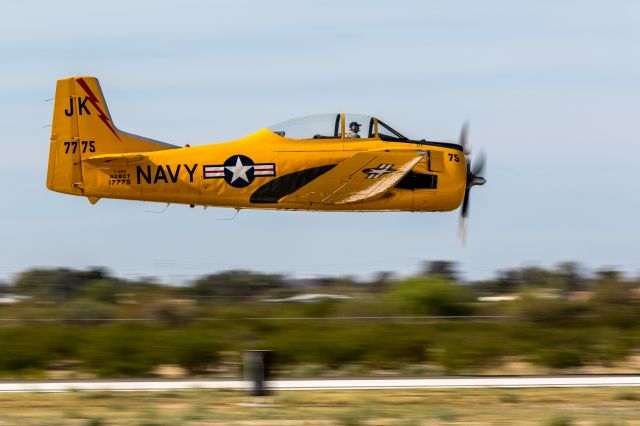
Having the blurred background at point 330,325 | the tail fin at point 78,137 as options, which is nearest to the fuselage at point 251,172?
the tail fin at point 78,137

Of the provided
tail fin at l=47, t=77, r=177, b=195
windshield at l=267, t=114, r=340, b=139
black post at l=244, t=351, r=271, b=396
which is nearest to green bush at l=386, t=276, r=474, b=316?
windshield at l=267, t=114, r=340, b=139

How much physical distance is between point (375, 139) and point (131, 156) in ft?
15.8

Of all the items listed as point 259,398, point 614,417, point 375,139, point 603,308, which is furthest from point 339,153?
point 603,308

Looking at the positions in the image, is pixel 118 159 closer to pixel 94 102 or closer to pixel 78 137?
pixel 78 137

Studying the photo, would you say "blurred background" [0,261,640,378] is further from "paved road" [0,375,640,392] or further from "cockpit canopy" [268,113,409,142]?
"cockpit canopy" [268,113,409,142]

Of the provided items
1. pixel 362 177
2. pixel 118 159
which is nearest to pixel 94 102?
pixel 118 159

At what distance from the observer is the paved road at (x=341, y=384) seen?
675 inches

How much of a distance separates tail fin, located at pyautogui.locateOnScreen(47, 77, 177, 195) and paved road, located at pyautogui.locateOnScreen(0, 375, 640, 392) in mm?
5228

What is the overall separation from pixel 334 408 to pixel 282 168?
789 cm

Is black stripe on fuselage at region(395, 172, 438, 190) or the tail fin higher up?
the tail fin

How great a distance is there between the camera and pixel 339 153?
21.8 m

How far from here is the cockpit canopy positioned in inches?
861

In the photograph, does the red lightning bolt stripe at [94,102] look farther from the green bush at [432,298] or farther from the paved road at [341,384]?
the green bush at [432,298]

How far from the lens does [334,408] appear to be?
1495cm
